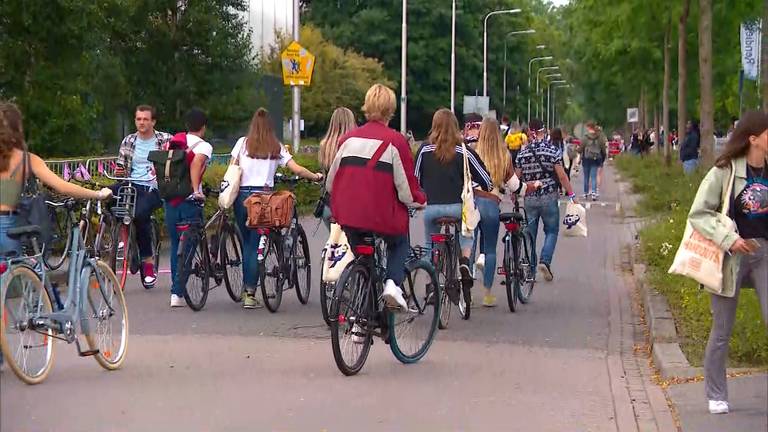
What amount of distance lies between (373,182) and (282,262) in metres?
3.41

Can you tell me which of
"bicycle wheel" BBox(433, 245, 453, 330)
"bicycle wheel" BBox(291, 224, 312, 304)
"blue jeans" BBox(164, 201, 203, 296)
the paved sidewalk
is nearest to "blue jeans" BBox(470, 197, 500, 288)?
"bicycle wheel" BBox(433, 245, 453, 330)

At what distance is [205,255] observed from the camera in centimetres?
1132

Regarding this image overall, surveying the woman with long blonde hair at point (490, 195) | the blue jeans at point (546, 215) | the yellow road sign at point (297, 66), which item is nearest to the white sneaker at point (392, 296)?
the woman with long blonde hair at point (490, 195)

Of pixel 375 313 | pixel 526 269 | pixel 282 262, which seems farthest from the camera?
pixel 526 269

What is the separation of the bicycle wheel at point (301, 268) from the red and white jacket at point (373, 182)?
3409mm

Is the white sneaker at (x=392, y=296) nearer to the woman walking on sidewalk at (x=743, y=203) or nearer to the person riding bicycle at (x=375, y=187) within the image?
the person riding bicycle at (x=375, y=187)

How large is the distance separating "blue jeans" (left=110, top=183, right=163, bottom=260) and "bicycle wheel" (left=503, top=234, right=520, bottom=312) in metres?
3.17

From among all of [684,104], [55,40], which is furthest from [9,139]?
[684,104]

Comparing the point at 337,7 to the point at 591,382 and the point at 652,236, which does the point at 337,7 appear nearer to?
the point at 652,236

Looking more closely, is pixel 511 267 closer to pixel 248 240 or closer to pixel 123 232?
pixel 248 240

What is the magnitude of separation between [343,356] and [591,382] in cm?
160

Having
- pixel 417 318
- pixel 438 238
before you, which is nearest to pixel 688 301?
pixel 438 238

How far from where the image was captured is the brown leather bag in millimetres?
10961

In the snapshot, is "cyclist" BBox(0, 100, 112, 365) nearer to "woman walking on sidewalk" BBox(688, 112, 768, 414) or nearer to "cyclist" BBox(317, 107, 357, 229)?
"cyclist" BBox(317, 107, 357, 229)
